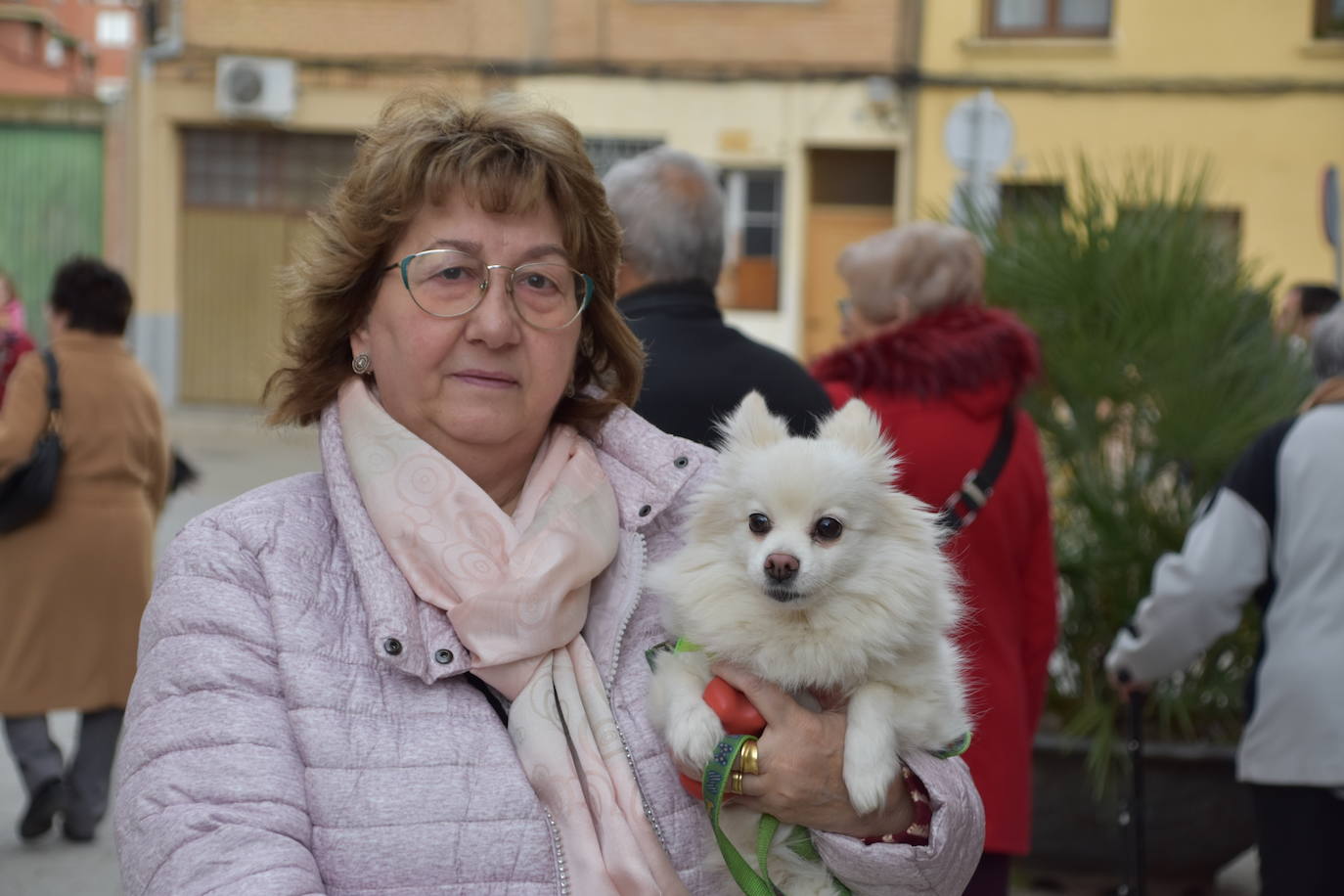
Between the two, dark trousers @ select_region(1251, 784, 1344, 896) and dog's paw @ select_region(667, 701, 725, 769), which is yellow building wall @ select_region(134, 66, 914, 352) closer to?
dark trousers @ select_region(1251, 784, 1344, 896)

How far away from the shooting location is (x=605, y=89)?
20.8 metres

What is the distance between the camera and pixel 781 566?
231 centimetres

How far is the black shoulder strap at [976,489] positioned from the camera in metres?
4.08

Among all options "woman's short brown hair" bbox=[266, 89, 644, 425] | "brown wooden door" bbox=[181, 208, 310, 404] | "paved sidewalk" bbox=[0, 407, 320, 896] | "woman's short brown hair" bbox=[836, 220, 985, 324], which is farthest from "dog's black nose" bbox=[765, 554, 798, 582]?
"brown wooden door" bbox=[181, 208, 310, 404]

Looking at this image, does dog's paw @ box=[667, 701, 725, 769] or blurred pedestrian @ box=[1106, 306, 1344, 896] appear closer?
dog's paw @ box=[667, 701, 725, 769]

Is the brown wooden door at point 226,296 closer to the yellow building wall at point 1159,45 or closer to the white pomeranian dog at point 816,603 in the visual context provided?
the yellow building wall at point 1159,45

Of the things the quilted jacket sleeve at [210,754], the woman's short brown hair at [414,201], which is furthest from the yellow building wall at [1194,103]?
the quilted jacket sleeve at [210,754]

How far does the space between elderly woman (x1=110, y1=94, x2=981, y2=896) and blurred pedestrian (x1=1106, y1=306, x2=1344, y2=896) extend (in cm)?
210

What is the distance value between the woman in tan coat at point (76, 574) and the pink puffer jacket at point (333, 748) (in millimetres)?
4304

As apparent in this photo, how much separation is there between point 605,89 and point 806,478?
749 inches

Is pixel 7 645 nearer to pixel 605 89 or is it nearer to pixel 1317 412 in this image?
pixel 1317 412

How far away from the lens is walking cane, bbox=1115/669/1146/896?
5.06 m

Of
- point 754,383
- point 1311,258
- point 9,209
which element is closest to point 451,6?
point 9,209

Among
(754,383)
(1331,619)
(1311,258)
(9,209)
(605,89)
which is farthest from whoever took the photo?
(9,209)
